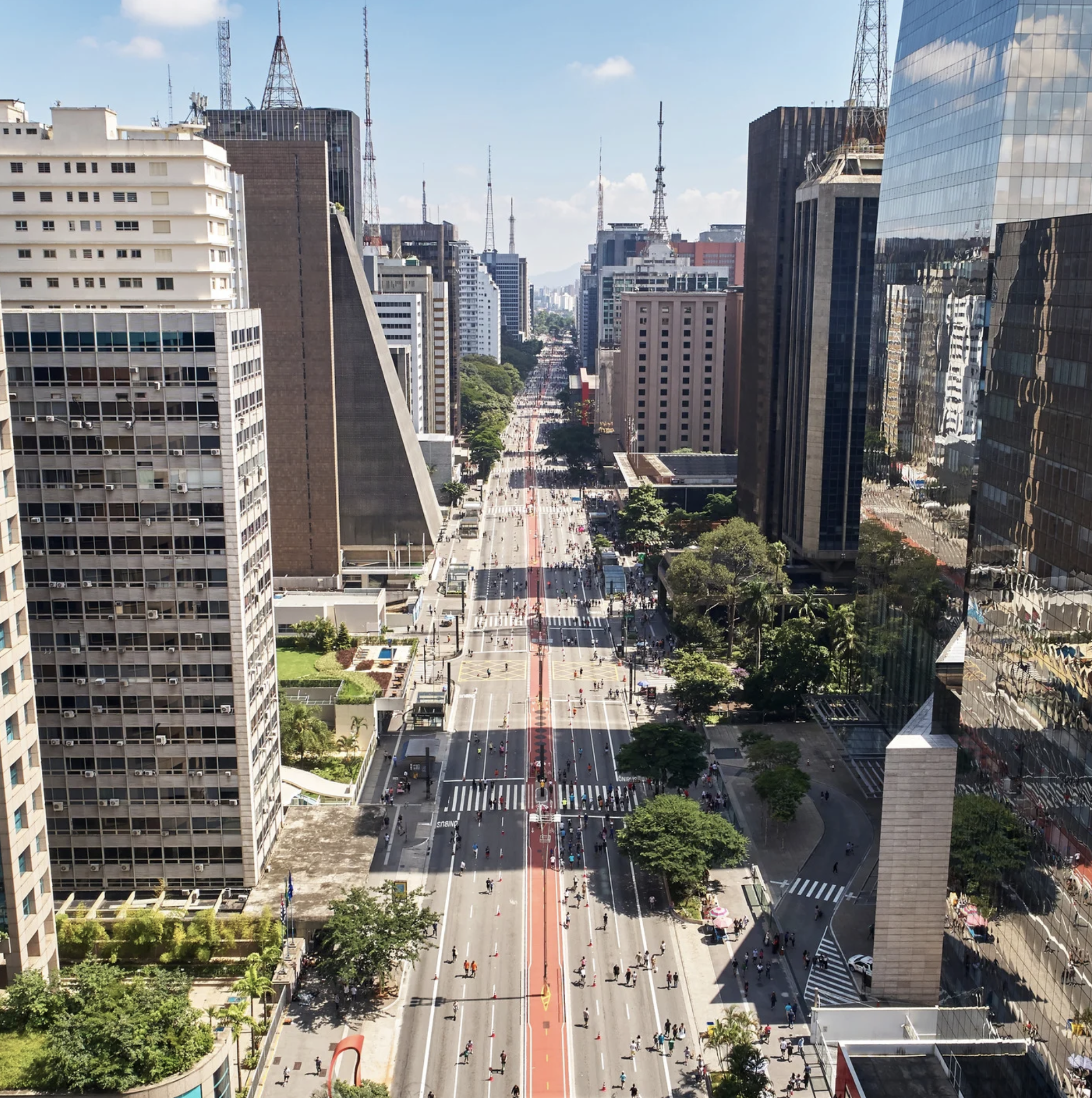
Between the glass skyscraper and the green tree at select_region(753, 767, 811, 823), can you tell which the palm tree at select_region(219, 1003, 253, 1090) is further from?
the glass skyscraper

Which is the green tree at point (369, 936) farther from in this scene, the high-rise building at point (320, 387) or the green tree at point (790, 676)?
the high-rise building at point (320, 387)

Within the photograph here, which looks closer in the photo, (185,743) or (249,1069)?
(249,1069)

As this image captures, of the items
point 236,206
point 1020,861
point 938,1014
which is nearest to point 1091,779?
point 1020,861

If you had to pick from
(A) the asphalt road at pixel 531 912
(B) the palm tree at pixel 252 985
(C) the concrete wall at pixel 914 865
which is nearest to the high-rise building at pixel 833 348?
(A) the asphalt road at pixel 531 912

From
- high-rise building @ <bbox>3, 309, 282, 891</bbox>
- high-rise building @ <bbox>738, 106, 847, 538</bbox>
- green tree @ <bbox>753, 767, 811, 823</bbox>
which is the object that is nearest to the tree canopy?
high-rise building @ <bbox>3, 309, 282, 891</bbox>

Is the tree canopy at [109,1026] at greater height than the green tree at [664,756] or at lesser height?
greater

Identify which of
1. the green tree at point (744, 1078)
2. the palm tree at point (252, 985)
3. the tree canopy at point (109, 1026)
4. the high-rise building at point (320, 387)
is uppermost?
the high-rise building at point (320, 387)

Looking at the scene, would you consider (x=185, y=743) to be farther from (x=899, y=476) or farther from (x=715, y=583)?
(x=715, y=583)
